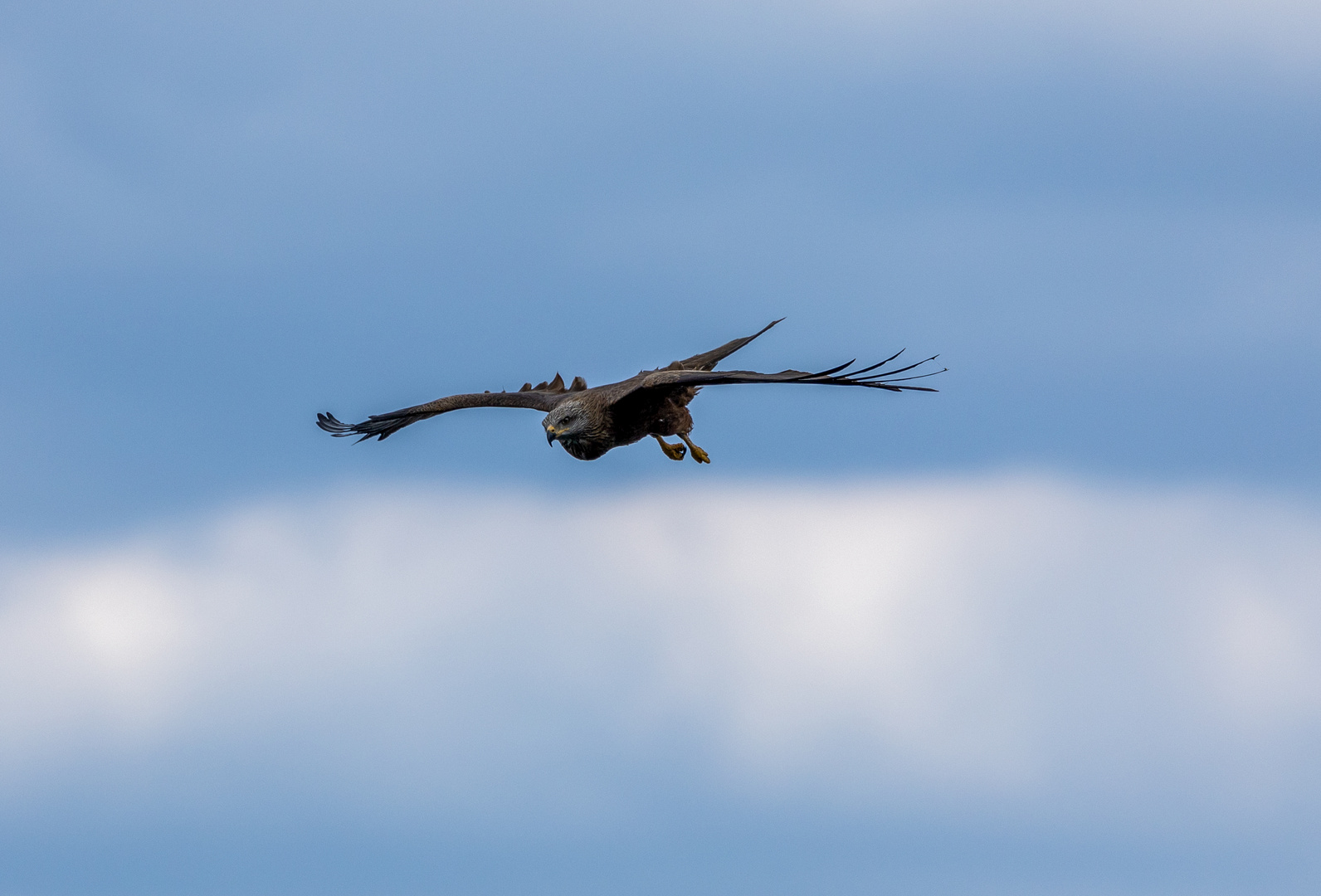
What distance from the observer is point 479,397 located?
25.7 meters

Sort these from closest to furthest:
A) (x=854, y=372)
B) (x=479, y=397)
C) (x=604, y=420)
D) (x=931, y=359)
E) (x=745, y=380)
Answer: (x=931, y=359)
(x=854, y=372)
(x=745, y=380)
(x=604, y=420)
(x=479, y=397)

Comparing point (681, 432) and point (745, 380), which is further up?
point (681, 432)

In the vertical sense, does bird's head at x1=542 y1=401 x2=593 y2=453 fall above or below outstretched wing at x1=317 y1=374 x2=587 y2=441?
below

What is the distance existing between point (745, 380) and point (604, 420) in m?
3.46

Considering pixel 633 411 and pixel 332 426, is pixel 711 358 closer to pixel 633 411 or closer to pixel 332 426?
pixel 633 411

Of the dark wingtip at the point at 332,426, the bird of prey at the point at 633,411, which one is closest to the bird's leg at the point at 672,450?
Answer: the bird of prey at the point at 633,411

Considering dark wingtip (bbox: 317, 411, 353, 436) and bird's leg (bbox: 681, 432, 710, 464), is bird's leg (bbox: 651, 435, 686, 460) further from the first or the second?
dark wingtip (bbox: 317, 411, 353, 436)

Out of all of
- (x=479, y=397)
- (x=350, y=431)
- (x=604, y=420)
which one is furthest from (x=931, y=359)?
(x=350, y=431)

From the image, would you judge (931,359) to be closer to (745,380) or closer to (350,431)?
(745,380)

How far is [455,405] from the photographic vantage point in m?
25.7

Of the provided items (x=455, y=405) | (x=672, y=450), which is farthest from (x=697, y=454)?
(x=455, y=405)

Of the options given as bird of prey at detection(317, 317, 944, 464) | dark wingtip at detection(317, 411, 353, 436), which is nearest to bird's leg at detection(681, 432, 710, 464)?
bird of prey at detection(317, 317, 944, 464)

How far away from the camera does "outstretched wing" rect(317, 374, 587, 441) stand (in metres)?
25.0

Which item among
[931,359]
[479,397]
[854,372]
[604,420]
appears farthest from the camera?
[479,397]
